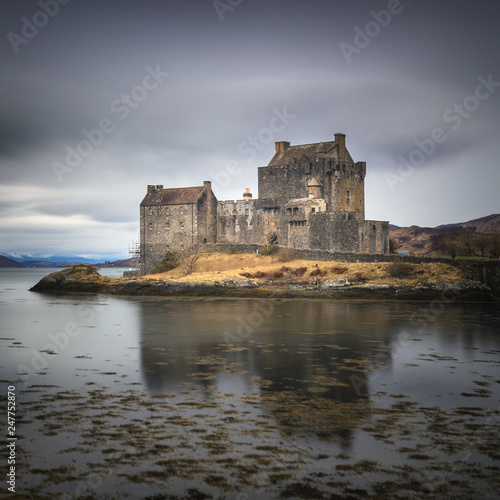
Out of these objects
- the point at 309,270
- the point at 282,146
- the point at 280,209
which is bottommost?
the point at 309,270

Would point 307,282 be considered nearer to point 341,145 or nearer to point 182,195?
point 341,145

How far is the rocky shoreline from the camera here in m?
38.7

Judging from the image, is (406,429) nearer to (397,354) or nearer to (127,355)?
(397,354)

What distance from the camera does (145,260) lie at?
62719 mm

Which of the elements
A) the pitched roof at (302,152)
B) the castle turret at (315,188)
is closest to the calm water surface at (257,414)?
the castle turret at (315,188)

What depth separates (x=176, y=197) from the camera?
62344 mm

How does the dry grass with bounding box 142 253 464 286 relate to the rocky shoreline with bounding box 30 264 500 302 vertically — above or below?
above

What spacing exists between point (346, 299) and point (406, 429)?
3080 centimetres

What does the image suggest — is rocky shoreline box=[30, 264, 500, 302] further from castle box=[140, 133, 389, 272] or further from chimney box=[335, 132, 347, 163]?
chimney box=[335, 132, 347, 163]

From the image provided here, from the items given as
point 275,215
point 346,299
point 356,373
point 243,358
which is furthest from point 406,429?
point 275,215

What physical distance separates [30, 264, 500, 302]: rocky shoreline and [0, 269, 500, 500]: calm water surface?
17.2 meters

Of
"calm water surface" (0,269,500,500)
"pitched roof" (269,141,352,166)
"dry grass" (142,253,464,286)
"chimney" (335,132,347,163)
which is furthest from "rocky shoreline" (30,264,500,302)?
"chimney" (335,132,347,163)

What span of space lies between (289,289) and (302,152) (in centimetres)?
2206

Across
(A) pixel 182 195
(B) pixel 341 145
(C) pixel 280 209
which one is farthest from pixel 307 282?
(A) pixel 182 195
